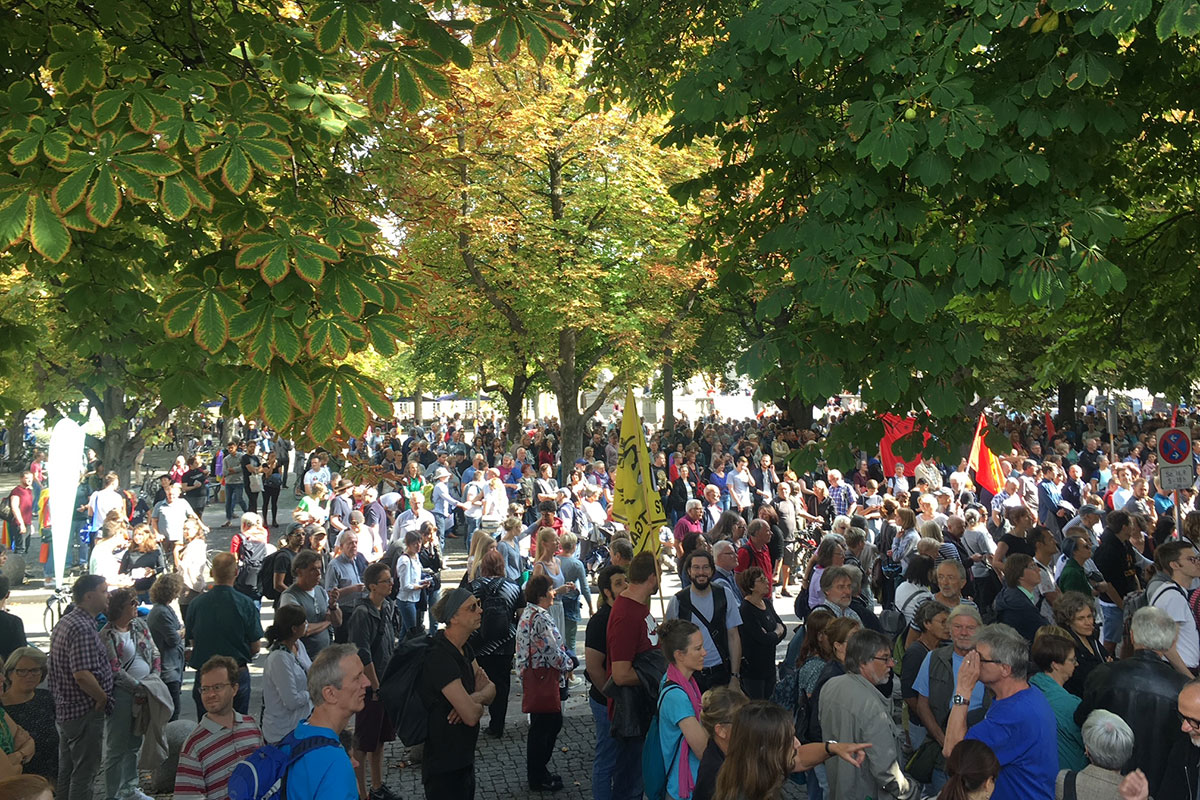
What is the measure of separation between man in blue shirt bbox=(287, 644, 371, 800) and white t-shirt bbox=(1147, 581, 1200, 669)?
5676mm

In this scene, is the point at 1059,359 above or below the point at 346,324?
above

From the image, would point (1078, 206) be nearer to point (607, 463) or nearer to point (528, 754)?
point (528, 754)

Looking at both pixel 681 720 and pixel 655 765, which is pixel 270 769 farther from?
pixel 655 765

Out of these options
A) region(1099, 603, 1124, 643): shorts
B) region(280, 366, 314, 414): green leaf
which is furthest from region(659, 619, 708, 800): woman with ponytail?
region(1099, 603, 1124, 643): shorts

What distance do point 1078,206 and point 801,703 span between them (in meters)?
3.42

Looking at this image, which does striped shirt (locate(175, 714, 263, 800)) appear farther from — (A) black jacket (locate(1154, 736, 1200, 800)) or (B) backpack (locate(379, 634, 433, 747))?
(A) black jacket (locate(1154, 736, 1200, 800))

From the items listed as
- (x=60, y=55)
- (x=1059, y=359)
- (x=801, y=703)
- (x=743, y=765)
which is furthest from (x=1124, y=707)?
(x=60, y=55)

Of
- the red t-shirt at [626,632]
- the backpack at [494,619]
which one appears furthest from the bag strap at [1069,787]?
the backpack at [494,619]

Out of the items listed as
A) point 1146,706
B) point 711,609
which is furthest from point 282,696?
point 1146,706

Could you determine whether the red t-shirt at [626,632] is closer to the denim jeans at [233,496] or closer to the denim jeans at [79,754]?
the denim jeans at [79,754]

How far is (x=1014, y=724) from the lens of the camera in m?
5.04

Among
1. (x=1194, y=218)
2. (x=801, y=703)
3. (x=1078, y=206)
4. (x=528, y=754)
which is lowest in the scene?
(x=528, y=754)

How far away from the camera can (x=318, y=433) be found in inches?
163

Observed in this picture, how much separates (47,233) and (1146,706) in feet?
18.4
